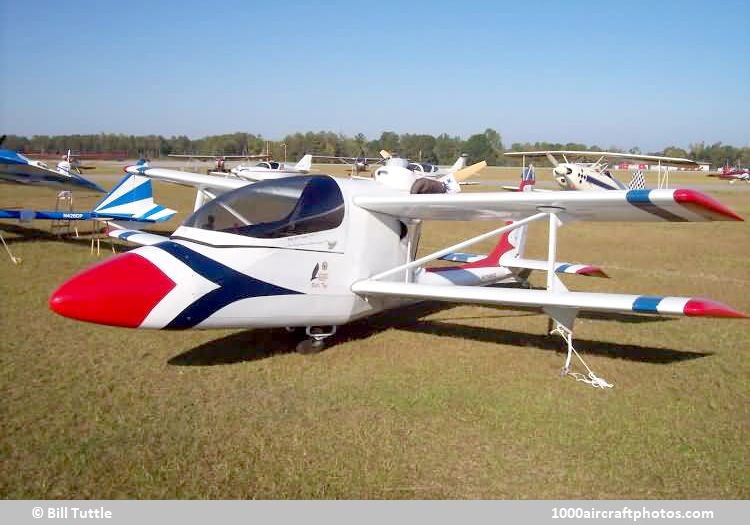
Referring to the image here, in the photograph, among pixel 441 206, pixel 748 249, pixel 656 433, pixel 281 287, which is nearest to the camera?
pixel 656 433

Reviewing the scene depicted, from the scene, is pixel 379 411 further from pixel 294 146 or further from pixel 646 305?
pixel 294 146

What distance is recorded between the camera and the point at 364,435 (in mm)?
4691

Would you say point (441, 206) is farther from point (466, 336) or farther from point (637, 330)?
point (637, 330)

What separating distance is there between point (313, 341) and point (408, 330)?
5.81ft

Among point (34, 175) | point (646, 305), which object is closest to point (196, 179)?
point (646, 305)

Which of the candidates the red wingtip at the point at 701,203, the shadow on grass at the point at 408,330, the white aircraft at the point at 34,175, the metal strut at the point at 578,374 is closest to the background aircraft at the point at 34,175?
the white aircraft at the point at 34,175

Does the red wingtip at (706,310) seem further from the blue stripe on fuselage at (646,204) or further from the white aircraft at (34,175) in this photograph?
the white aircraft at (34,175)

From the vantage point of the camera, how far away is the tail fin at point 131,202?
45.3 feet

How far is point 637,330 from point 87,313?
292 inches

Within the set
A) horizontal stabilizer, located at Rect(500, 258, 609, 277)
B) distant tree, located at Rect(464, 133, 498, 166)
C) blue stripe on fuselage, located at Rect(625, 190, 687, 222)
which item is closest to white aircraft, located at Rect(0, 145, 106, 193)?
horizontal stabilizer, located at Rect(500, 258, 609, 277)

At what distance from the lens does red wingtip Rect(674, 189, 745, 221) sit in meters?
4.82

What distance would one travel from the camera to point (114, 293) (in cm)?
484

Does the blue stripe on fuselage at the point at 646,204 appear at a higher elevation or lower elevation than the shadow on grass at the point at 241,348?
higher

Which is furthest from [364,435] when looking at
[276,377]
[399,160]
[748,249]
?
[748,249]
